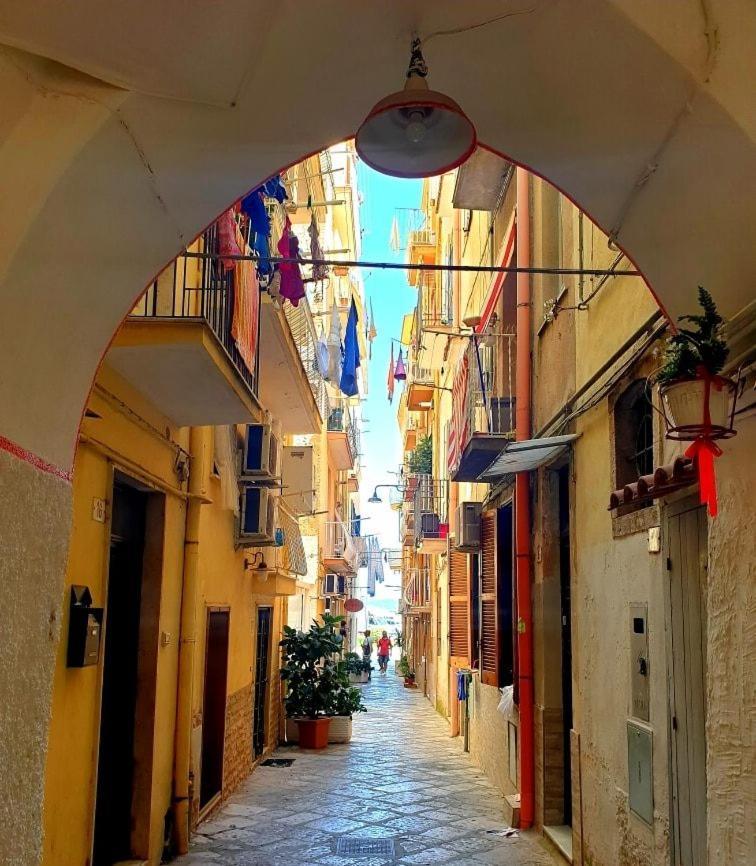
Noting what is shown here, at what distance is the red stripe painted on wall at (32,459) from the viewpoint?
11.0ft

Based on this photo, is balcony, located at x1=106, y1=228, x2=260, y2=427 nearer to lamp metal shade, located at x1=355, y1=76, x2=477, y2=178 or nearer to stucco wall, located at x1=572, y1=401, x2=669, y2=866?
lamp metal shade, located at x1=355, y1=76, x2=477, y2=178

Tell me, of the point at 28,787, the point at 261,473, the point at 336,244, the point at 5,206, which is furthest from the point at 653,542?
the point at 336,244

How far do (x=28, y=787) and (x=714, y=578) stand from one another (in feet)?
9.50

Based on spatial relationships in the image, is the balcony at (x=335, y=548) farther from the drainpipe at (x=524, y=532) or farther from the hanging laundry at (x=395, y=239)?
the drainpipe at (x=524, y=532)

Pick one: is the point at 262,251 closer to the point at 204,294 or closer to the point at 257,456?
the point at 204,294

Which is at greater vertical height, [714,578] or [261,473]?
[261,473]

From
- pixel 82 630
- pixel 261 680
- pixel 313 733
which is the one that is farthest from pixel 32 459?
pixel 313 733

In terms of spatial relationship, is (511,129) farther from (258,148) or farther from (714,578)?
(714,578)

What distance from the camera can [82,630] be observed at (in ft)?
18.1

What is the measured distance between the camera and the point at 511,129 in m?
3.83

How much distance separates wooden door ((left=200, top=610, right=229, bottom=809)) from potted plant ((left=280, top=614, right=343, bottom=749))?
4567mm

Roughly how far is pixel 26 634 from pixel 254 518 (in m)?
7.37

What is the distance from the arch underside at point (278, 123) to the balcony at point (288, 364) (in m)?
5.42

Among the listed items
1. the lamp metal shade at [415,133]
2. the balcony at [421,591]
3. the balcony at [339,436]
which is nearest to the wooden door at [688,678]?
the lamp metal shade at [415,133]
